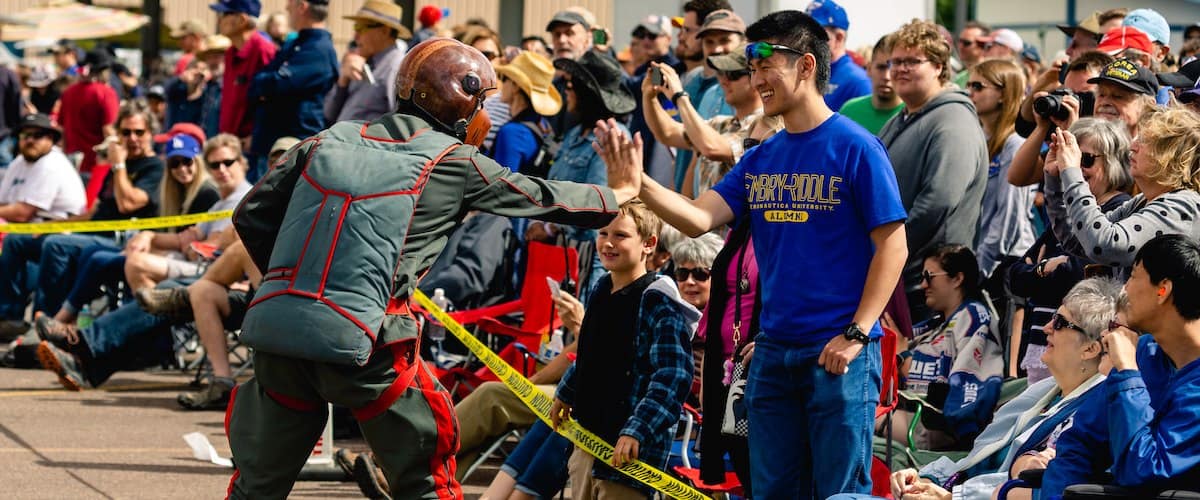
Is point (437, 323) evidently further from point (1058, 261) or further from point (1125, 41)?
point (1125, 41)

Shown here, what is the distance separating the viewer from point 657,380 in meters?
6.17

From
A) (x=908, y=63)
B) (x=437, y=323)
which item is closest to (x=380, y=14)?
(x=437, y=323)

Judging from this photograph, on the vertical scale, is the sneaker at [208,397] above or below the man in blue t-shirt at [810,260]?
below

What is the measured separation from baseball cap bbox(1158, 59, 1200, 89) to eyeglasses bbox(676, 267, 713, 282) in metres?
2.09

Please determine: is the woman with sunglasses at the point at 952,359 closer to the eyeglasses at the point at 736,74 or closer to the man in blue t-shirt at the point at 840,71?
the eyeglasses at the point at 736,74

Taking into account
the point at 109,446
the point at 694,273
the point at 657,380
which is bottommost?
the point at 109,446

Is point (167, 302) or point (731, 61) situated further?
point (167, 302)

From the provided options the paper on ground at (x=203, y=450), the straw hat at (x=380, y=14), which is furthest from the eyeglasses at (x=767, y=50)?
the straw hat at (x=380, y=14)

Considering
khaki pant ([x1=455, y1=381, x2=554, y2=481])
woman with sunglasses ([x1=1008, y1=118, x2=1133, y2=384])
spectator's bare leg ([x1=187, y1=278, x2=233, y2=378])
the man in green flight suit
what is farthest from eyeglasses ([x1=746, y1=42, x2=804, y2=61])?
spectator's bare leg ([x1=187, y1=278, x2=233, y2=378])

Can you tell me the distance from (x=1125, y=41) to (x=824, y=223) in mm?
3154

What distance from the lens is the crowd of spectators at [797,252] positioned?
500 cm

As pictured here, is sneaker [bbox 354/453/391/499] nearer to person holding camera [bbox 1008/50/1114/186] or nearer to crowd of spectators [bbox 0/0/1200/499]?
crowd of spectators [bbox 0/0/1200/499]

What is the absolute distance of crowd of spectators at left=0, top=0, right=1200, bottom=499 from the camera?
16.4 ft

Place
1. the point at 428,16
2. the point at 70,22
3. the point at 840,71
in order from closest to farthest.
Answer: the point at 840,71 < the point at 428,16 < the point at 70,22
